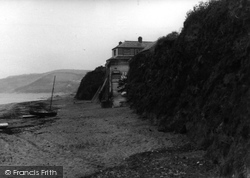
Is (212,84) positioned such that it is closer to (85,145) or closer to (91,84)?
(85,145)

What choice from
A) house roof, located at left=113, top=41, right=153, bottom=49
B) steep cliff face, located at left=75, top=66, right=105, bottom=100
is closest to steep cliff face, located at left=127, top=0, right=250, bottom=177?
house roof, located at left=113, top=41, right=153, bottom=49

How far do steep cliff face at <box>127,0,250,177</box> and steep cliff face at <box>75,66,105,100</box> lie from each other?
3823 centimetres

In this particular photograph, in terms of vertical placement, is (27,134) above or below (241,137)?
below

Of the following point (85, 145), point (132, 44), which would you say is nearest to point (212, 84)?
point (85, 145)

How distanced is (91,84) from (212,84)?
51.3 m

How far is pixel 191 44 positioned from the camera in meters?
17.1

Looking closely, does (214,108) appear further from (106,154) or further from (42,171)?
(42,171)

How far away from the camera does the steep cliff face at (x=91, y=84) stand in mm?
60250

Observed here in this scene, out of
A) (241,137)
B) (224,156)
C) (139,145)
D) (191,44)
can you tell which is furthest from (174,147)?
(191,44)

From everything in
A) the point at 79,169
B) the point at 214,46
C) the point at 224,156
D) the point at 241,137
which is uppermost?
the point at 214,46

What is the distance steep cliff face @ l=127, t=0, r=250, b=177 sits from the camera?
9016mm

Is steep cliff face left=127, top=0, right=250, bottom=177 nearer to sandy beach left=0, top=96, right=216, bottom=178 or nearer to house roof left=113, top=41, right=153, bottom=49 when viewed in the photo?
sandy beach left=0, top=96, right=216, bottom=178

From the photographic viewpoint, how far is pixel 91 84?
2451 inches

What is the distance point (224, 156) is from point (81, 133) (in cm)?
1214
